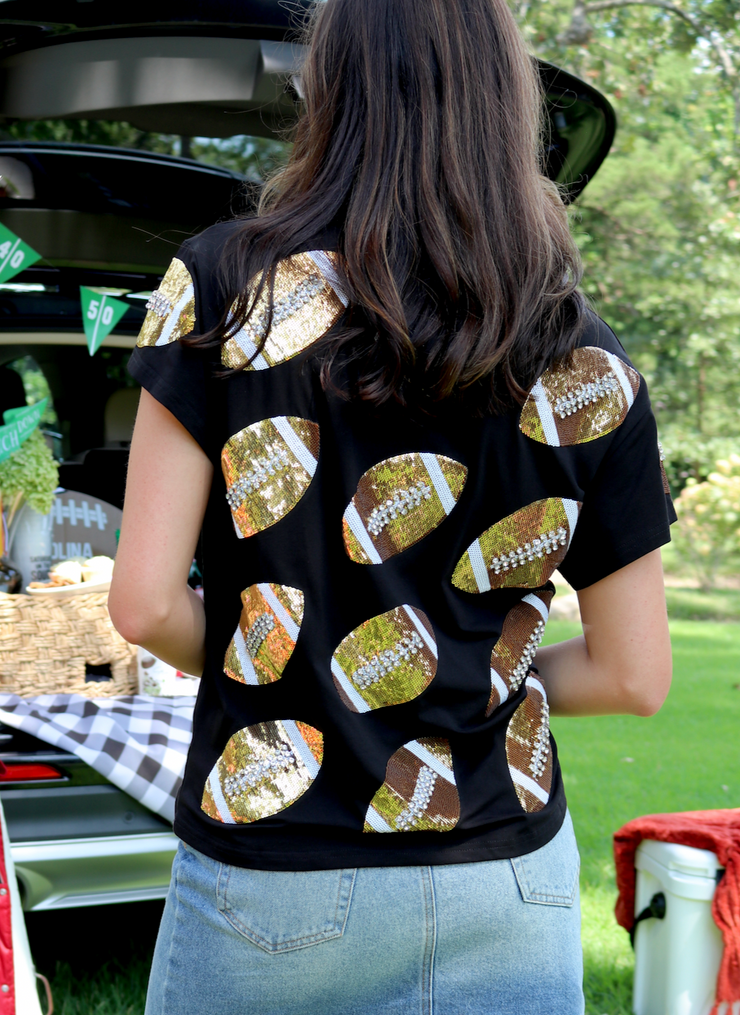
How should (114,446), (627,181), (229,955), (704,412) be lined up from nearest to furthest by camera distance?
1. (229,955)
2. (114,446)
3. (627,181)
4. (704,412)

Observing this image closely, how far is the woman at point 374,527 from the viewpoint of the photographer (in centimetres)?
87

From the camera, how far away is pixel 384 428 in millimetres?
893

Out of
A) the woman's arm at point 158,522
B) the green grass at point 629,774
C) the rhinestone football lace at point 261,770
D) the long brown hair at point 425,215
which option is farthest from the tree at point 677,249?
the rhinestone football lace at point 261,770

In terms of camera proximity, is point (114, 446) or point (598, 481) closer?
point (598, 481)

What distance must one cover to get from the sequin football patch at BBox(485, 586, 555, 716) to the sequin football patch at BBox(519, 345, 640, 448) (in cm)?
17

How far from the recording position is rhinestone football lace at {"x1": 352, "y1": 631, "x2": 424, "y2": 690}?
88 cm

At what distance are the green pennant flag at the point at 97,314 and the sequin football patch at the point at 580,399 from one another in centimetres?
275

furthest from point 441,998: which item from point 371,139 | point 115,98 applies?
point 115,98

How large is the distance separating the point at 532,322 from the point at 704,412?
1542cm

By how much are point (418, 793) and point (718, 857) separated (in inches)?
68.1

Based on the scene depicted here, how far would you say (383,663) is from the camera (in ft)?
2.88

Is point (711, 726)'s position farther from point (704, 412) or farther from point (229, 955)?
point (704, 412)

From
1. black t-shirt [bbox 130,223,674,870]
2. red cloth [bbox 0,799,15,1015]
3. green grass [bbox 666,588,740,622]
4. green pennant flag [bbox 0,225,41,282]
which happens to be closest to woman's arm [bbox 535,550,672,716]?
black t-shirt [bbox 130,223,674,870]

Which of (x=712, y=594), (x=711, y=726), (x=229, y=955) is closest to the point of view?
(x=229, y=955)
